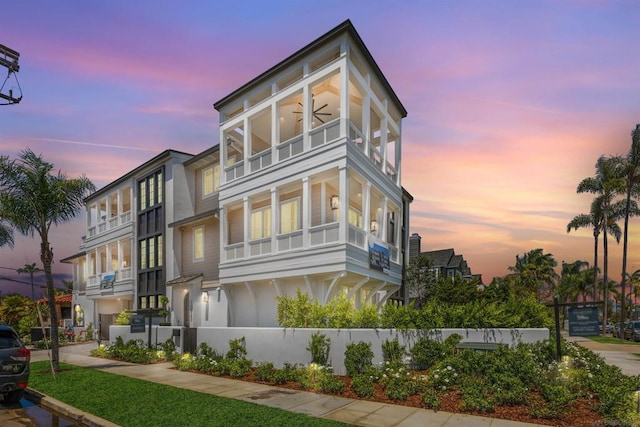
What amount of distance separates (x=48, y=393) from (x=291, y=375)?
7064 mm

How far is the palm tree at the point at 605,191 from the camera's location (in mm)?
41112

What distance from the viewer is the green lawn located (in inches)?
344

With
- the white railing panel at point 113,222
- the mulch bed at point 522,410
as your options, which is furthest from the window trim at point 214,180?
the mulch bed at point 522,410

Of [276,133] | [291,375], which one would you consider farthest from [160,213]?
[291,375]

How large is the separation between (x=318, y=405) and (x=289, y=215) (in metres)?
11.1

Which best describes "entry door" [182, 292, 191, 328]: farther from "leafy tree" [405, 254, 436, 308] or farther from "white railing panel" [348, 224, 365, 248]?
"leafy tree" [405, 254, 436, 308]

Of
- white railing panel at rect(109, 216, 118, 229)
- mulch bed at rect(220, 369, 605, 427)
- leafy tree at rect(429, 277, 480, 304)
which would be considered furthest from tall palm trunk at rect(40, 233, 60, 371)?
leafy tree at rect(429, 277, 480, 304)

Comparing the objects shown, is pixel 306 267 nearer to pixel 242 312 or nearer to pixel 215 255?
pixel 242 312

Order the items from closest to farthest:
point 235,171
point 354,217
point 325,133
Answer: point 325,133
point 235,171
point 354,217

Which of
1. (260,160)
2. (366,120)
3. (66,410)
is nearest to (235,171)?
(260,160)

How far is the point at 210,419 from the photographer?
8.82 metres

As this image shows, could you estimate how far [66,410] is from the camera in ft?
34.3

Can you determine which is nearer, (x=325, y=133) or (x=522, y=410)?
(x=522, y=410)

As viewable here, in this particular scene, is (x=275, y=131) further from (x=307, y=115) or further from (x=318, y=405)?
(x=318, y=405)
